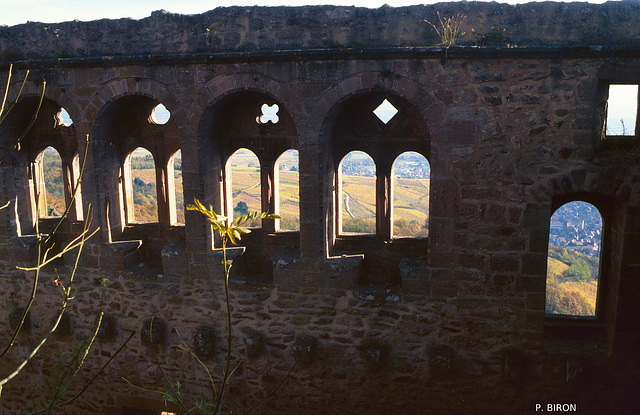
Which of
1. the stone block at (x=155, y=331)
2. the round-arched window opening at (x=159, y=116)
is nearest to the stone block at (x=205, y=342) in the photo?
the stone block at (x=155, y=331)

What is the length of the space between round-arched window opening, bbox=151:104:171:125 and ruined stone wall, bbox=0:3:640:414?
102 mm

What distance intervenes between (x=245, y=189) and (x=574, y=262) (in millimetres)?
11144

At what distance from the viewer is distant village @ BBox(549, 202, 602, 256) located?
52.5 feet

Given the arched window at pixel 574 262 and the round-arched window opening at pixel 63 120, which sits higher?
the round-arched window opening at pixel 63 120

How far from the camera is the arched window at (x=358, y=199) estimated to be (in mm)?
17172

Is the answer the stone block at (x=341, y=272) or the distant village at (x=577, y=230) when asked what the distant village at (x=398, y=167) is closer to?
the stone block at (x=341, y=272)

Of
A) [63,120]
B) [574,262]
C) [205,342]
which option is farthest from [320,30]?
[574,262]

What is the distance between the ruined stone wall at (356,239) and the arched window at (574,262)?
927 centimetres

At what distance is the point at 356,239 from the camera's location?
329 inches

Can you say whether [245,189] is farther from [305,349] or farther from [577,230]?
[305,349]

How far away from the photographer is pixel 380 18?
7074mm

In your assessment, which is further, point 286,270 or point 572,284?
point 572,284

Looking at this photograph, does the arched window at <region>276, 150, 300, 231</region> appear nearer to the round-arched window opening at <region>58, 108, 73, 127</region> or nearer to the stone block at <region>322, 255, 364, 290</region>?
the round-arched window opening at <region>58, 108, 73, 127</region>

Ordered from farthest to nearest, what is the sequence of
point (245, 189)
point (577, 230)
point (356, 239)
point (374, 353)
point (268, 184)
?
point (245, 189)
point (577, 230)
point (268, 184)
point (356, 239)
point (374, 353)
